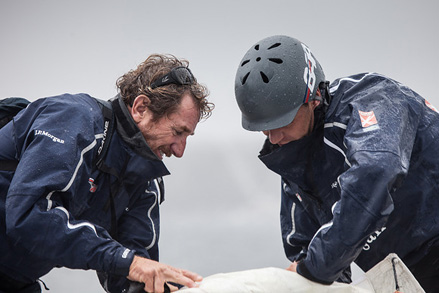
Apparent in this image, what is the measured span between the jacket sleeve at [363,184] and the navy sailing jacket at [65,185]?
2.06 feet

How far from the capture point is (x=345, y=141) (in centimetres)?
175

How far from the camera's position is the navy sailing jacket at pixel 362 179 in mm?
1595

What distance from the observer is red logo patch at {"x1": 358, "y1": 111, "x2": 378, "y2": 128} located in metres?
1.70

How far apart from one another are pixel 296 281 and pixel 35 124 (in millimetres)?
1001

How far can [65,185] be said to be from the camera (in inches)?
72.1

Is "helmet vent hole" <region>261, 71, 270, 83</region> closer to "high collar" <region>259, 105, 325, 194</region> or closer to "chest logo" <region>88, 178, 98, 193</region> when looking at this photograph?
"high collar" <region>259, 105, 325, 194</region>

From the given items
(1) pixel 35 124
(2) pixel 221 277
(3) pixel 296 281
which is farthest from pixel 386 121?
(1) pixel 35 124

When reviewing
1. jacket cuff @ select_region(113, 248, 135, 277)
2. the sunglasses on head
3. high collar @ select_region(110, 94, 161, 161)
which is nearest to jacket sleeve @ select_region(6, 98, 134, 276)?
jacket cuff @ select_region(113, 248, 135, 277)

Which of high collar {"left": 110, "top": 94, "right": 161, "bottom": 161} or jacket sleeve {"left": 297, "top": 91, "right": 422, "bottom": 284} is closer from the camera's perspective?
jacket sleeve {"left": 297, "top": 91, "right": 422, "bottom": 284}

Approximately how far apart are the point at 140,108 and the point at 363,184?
105cm

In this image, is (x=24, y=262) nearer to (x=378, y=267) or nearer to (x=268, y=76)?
(x=268, y=76)

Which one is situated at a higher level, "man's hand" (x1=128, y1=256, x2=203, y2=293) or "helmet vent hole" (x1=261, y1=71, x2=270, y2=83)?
"helmet vent hole" (x1=261, y1=71, x2=270, y2=83)

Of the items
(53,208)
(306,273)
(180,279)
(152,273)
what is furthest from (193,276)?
(53,208)

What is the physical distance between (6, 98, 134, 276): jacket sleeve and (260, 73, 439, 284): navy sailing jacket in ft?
2.14
